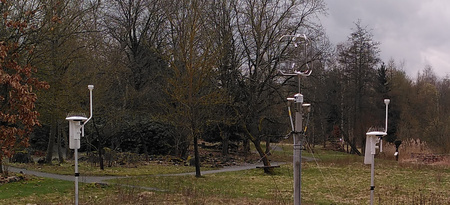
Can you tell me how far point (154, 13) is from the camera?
3428 centimetres

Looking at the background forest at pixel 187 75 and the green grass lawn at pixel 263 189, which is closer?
the green grass lawn at pixel 263 189

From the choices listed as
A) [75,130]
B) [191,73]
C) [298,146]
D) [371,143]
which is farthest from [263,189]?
[298,146]

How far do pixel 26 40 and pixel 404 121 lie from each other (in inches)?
1510

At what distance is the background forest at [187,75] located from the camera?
14734 millimetres

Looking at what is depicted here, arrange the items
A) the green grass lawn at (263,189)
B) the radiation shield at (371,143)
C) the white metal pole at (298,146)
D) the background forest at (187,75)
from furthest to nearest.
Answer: the background forest at (187,75), the green grass lawn at (263,189), the radiation shield at (371,143), the white metal pole at (298,146)

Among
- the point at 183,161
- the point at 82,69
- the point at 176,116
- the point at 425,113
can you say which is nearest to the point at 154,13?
the point at 183,161

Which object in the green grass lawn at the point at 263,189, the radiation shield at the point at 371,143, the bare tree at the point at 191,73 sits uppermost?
the bare tree at the point at 191,73

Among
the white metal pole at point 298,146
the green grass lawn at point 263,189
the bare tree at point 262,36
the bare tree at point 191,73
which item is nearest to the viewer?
the white metal pole at point 298,146

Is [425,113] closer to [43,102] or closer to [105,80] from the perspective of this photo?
[105,80]

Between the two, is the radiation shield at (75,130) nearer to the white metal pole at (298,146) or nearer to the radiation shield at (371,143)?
the white metal pole at (298,146)

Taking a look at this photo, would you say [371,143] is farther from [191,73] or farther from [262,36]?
[262,36]

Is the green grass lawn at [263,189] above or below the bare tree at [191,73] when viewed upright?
below

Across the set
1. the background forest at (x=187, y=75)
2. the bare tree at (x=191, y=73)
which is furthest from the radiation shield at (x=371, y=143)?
the bare tree at (x=191, y=73)

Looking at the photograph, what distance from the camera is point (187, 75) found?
1711cm
